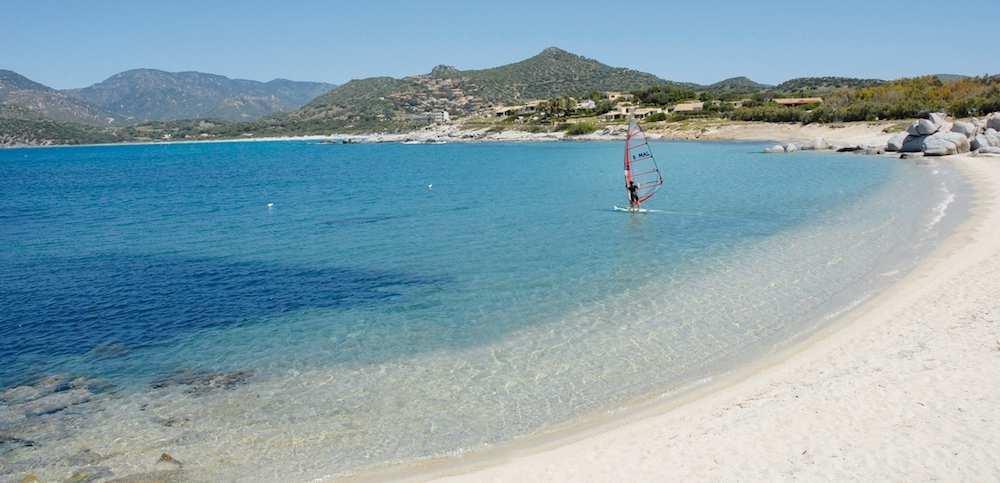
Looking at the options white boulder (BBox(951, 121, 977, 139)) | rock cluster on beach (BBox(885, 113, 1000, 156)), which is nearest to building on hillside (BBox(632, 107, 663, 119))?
rock cluster on beach (BBox(885, 113, 1000, 156))

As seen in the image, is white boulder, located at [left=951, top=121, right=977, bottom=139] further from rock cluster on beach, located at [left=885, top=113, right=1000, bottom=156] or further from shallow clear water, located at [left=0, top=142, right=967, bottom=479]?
shallow clear water, located at [left=0, top=142, right=967, bottom=479]

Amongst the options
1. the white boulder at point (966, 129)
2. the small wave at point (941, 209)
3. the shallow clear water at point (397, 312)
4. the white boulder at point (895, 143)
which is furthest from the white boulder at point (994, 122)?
the small wave at point (941, 209)

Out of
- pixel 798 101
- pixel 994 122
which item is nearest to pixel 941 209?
pixel 994 122

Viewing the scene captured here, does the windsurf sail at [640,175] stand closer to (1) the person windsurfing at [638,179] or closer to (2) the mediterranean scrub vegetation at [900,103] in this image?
(1) the person windsurfing at [638,179]

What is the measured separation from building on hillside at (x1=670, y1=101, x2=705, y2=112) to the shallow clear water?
286 feet

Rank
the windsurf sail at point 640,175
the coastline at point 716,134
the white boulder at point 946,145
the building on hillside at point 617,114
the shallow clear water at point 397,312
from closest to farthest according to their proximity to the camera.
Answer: the shallow clear water at point 397,312, the windsurf sail at point 640,175, the white boulder at point 946,145, the coastline at point 716,134, the building on hillside at point 617,114

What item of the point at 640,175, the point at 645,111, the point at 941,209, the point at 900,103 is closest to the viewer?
the point at 941,209

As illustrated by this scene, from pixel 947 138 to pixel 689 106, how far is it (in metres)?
75.6

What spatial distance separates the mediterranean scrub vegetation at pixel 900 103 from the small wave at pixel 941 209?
47.0m

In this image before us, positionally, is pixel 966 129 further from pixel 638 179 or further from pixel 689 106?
pixel 689 106

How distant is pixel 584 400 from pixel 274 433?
205 inches

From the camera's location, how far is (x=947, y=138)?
54.6 m

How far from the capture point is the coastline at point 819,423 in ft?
27.7

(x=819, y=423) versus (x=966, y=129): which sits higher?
(x=966, y=129)
